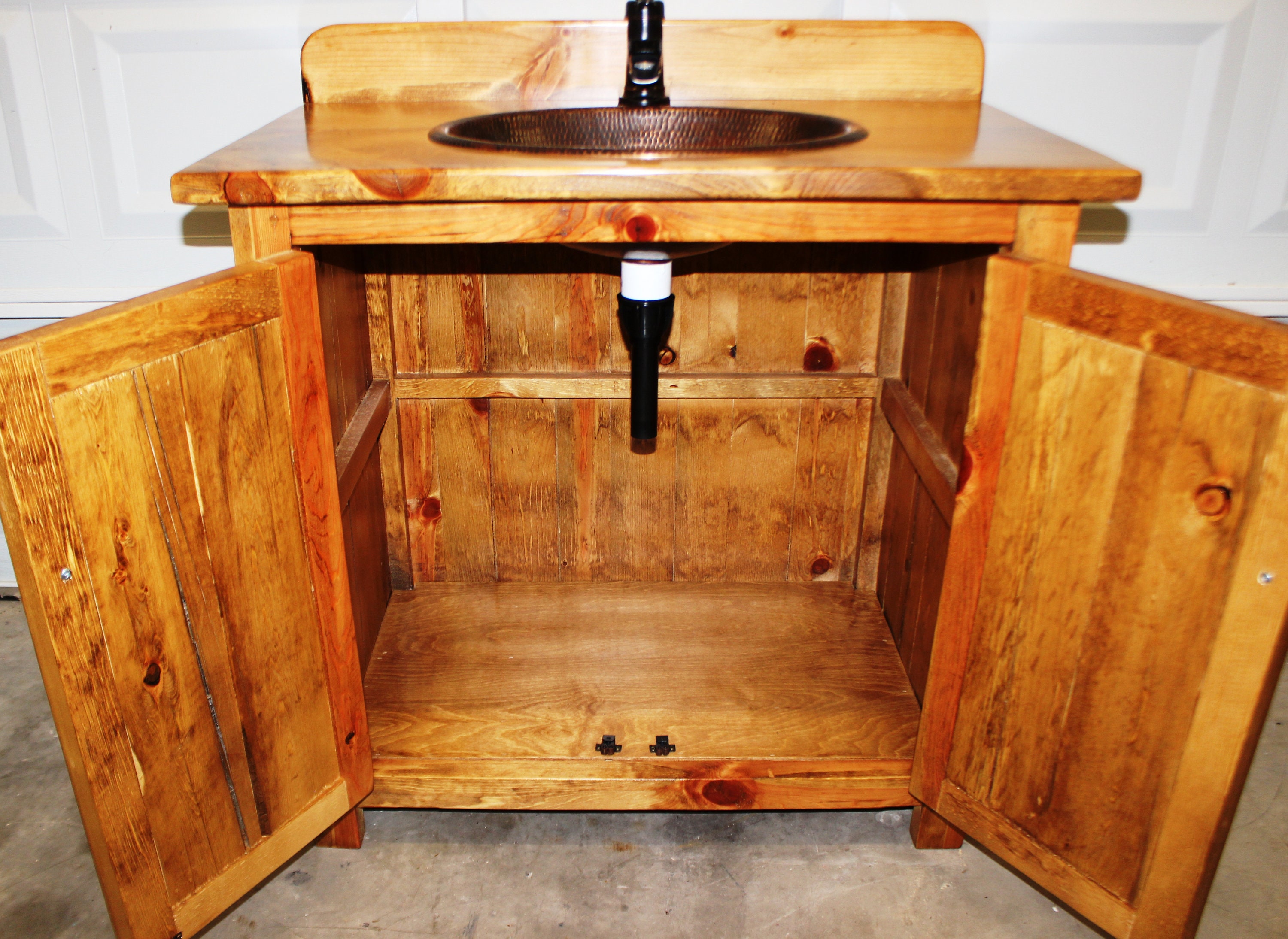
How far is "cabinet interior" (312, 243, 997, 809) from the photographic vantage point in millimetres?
1168

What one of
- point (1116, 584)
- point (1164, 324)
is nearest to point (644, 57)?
point (1164, 324)

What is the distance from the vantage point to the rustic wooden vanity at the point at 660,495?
77cm

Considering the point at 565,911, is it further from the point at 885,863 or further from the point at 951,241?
the point at 951,241

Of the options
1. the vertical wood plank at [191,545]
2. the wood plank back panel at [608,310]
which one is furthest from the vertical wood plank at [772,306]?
the vertical wood plank at [191,545]

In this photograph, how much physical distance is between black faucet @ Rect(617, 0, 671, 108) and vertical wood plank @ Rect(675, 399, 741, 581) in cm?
47

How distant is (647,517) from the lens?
1549 mm

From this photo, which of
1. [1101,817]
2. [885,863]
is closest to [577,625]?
[885,863]

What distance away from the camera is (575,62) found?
1.25m

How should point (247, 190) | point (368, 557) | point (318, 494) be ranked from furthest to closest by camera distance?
point (368, 557) → point (318, 494) → point (247, 190)

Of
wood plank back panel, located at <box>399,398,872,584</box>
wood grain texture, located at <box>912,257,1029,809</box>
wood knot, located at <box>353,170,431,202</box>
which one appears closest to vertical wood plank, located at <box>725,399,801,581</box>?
wood plank back panel, located at <box>399,398,872,584</box>

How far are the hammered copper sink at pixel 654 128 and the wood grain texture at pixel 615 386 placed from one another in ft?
1.19

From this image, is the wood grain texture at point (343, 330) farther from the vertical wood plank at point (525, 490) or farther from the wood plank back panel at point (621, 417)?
the vertical wood plank at point (525, 490)

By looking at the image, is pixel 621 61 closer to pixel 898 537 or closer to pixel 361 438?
pixel 361 438

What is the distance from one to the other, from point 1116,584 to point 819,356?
0.68 m
